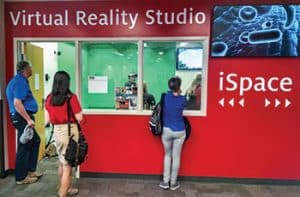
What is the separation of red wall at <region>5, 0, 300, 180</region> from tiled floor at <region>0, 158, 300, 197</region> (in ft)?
0.47

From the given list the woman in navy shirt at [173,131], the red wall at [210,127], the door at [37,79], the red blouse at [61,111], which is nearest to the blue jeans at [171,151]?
the woman in navy shirt at [173,131]

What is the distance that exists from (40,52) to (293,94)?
145 inches

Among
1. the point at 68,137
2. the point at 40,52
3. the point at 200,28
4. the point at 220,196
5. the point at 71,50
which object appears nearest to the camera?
the point at 68,137

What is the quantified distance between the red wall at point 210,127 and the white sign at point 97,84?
0.36m

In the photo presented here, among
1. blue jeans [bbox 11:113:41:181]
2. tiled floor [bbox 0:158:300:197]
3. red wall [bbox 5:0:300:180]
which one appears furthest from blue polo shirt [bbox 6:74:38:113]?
tiled floor [bbox 0:158:300:197]

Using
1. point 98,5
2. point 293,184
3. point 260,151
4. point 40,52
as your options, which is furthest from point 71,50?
point 293,184

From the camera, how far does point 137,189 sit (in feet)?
12.4

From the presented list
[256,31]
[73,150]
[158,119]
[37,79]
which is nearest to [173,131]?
[158,119]

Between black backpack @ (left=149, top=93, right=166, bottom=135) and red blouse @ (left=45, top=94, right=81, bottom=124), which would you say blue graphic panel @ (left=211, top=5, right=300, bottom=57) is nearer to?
black backpack @ (left=149, top=93, right=166, bottom=135)

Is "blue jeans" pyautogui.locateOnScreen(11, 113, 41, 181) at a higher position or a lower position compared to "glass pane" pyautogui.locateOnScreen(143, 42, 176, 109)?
lower

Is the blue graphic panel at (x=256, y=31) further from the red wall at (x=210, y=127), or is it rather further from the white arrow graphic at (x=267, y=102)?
the white arrow graphic at (x=267, y=102)

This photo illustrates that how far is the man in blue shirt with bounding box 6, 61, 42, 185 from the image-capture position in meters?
3.55

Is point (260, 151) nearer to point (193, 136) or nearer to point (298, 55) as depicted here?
point (193, 136)

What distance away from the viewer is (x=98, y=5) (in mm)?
3920
